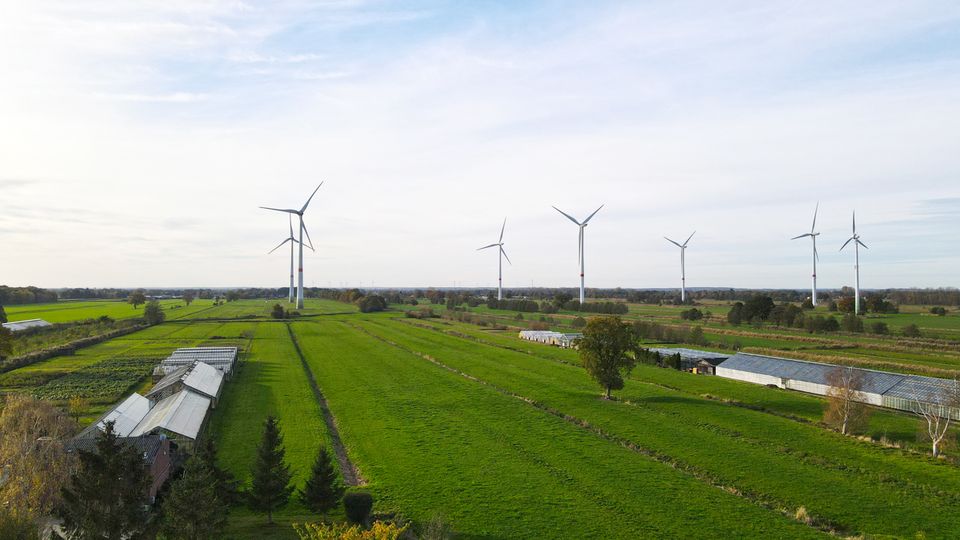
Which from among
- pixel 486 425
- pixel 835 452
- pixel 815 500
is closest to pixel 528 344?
pixel 486 425

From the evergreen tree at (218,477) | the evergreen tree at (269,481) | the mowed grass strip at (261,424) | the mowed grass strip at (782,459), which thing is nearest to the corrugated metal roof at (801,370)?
the mowed grass strip at (782,459)

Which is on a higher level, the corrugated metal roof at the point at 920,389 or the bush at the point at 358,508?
the corrugated metal roof at the point at 920,389

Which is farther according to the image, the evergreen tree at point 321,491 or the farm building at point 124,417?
the farm building at point 124,417

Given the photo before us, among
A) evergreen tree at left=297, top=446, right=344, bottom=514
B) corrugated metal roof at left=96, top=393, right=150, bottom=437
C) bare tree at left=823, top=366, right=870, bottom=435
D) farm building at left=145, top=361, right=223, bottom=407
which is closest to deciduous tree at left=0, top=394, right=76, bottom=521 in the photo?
corrugated metal roof at left=96, top=393, right=150, bottom=437

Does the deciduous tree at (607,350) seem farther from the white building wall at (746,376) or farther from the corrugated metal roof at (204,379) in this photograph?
the corrugated metal roof at (204,379)

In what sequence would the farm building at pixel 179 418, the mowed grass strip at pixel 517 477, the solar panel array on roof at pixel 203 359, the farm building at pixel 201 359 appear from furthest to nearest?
the solar panel array on roof at pixel 203 359
the farm building at pixel 201 359
the farm building at pixel 179 418
the mowed grass strip at pixel 517 477

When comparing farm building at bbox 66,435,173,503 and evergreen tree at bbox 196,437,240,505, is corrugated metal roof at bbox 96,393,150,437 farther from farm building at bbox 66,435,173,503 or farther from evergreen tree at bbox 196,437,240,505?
evergreen tree at bbox 196,437,240,505

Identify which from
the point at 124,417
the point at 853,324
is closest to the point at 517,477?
the point at 124,417

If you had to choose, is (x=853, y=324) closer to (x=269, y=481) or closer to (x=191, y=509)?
(x=269, y=481)
